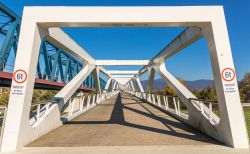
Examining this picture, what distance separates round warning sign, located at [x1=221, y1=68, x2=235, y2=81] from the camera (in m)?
4.95

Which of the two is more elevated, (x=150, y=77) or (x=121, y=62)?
(x=121, y=62)

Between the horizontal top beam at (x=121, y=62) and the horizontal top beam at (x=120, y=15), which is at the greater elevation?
the horizontal top beam at (x=121, y=62)

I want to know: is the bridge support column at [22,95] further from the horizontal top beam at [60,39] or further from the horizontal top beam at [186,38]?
the horizontal top beam at [186,38]

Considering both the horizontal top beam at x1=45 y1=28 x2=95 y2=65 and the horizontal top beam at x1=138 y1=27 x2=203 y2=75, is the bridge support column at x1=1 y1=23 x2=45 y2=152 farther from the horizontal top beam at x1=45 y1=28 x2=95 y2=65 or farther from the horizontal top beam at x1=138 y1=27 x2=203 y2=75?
the horizontal top beam at x1=138 y1=27 x2=203 y2=75

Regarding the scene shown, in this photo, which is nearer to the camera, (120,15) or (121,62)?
(120,15)

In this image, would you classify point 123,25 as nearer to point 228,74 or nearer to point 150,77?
point 228,74

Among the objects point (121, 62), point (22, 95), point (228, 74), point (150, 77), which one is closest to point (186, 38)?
point (228, 74)

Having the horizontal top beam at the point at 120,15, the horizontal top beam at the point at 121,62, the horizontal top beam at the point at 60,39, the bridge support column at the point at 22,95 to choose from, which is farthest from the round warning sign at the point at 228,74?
the horizontal top beam at the point at 121,62

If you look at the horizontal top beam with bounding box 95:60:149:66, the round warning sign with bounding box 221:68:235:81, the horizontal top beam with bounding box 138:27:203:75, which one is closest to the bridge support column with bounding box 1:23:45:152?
the horizontal top beam with bounding box 138:27:203:75

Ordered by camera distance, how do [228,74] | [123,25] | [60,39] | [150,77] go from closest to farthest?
[228,74]
[123,25]
[60,39]
[150,77]

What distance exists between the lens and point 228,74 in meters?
4.97

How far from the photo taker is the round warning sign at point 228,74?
4950 millimetres

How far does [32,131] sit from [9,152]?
92 cm

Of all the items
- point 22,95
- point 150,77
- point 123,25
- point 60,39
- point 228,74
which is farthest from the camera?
point 150,77
